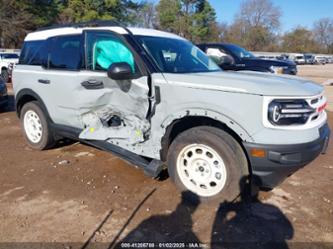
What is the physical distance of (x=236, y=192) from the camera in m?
3.63

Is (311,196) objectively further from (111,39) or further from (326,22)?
(326,22)

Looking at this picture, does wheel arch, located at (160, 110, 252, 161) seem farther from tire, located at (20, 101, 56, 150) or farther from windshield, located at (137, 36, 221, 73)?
tire, located at (20, 101, 56, 150)

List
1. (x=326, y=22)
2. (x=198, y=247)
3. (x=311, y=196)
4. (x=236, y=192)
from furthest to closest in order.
→ 1. (x=326, y=22)
2. (x=311, y=196)
3. (x=236, y=192)
4. (x=198, y=247)

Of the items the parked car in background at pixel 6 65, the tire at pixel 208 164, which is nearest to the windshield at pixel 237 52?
the tire at pixel 208 164

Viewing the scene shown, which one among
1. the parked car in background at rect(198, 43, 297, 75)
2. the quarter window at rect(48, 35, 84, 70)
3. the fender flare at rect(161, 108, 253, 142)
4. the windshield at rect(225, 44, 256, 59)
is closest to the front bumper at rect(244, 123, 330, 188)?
the fender flare at rect(161, 108, 253, 142)

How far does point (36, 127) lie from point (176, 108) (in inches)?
125

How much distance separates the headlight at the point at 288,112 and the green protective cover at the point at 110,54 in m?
1.76

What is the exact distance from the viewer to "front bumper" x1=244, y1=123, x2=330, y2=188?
11.0ft

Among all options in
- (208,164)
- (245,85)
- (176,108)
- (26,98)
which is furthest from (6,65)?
(245,85)

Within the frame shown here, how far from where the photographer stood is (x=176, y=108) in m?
3.79

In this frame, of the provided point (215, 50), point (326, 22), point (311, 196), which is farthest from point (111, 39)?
point (326, 22)

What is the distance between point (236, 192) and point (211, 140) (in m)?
0.62

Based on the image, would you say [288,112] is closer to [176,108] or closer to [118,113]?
[176,108]

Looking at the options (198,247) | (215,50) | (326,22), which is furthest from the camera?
(326,22)
